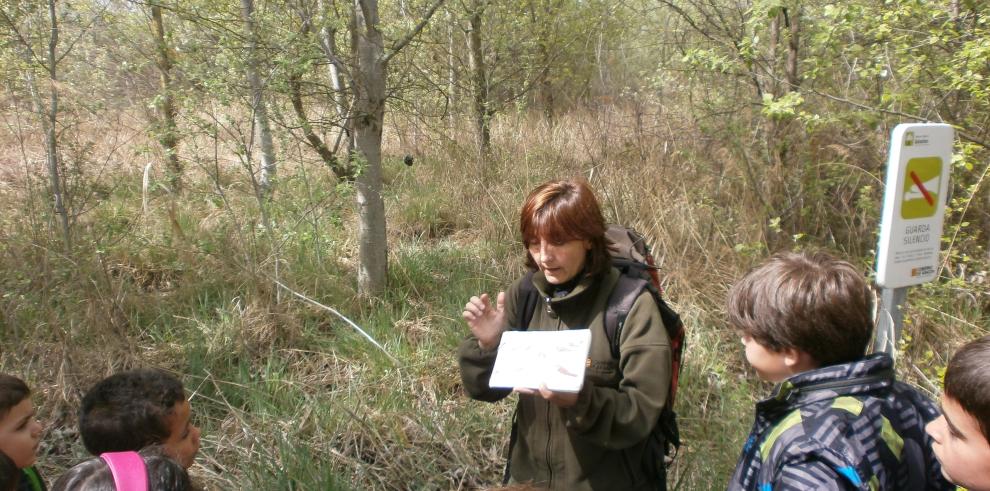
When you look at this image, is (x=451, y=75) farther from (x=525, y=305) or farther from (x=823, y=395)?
(x=823, y=395)

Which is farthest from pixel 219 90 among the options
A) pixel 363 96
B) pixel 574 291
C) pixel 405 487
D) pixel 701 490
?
pixel 701 490

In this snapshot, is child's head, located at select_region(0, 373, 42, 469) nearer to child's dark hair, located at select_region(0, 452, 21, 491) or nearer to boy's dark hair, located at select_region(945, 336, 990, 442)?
child's dark hair, located at select_region(0, 452, 21, 491)

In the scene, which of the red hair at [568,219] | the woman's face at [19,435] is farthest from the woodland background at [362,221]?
the red hair at [568,219]

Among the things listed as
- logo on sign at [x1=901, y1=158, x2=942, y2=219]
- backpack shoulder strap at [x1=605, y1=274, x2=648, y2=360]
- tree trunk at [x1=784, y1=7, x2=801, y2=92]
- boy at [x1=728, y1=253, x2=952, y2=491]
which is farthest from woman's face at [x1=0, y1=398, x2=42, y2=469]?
tree trunk at [x1=784, y1=7, x2=801, y2=92]

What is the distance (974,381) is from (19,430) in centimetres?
241

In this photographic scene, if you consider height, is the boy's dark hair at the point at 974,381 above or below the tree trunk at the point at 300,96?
below

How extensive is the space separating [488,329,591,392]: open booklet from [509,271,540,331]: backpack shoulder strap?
0.77ft

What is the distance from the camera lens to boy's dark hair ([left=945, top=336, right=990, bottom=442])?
3.70 ft

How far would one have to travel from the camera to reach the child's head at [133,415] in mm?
1862

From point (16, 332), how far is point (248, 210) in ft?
5.99

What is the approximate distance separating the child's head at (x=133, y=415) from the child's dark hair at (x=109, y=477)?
0.41m

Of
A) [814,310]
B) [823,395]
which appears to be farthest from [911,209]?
[823,395]

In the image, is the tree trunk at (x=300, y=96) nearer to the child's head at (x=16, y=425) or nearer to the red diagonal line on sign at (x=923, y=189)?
the child's head at (x=16, y=425)

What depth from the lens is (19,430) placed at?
1.91 meters
